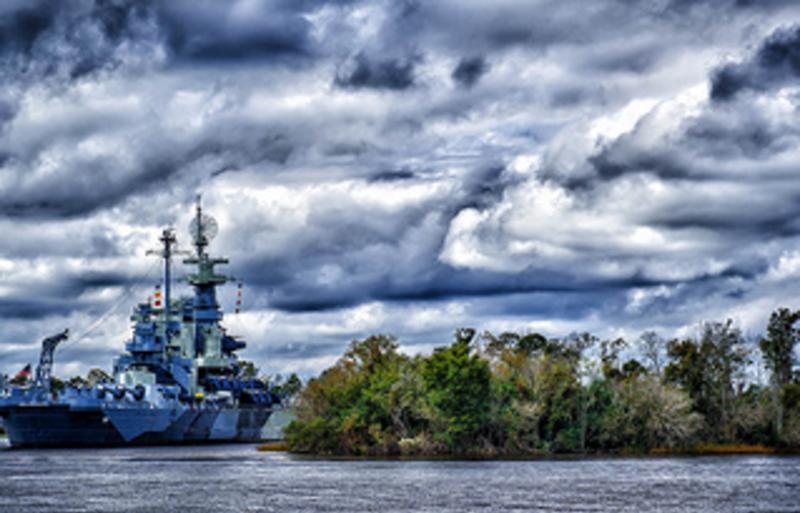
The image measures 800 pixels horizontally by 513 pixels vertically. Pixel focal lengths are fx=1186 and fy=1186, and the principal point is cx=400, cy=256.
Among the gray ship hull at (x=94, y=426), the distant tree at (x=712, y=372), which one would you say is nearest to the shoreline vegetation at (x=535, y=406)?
the distant tree at (x=712, y=372)

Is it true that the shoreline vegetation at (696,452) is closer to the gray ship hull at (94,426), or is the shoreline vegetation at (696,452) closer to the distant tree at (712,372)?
the distant tree at (712,372)

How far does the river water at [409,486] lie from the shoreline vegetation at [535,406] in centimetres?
945

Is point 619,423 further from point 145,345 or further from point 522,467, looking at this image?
point 145,345

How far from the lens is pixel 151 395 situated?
17212 cm

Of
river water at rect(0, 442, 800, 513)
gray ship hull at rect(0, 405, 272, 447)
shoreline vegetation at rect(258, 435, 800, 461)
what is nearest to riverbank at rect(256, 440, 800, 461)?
shoreline vegetation at rect(258, 435, 800, 461)

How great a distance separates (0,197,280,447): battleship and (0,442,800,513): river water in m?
41.4

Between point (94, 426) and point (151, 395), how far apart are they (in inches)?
449

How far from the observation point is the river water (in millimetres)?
66188

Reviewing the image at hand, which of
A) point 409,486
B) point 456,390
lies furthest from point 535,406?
point 409,486

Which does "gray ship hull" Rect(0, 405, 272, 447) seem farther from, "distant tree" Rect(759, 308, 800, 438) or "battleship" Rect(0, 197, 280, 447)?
"distant tree" Rect(759, 308, 800, 438)

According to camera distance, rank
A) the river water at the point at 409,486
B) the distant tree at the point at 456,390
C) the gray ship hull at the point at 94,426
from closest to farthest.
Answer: the river water at the point at 409,486, the distant tree at the point at 456,390, the gray ship hull at the point at 94,426

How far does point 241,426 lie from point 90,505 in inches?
5197

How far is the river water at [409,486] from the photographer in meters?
66.2

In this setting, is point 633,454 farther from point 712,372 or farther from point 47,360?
point 47,360
